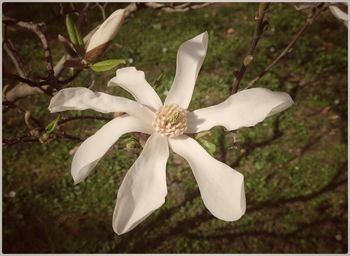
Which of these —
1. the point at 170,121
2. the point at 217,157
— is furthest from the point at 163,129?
the point at 217,157

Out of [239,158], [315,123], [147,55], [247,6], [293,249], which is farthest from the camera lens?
[247,6]

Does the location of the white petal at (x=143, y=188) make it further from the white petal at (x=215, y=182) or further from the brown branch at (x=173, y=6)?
the brown branch at (x=173, y=6)

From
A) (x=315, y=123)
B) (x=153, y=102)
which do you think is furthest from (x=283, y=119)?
(x=153, y=102)

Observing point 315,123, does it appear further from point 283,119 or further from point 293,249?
point 293,249

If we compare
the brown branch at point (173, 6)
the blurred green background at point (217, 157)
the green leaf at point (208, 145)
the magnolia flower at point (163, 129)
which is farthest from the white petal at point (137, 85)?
the blurred green background at point (217, 157)

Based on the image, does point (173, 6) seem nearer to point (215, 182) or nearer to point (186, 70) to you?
point (186, 70)

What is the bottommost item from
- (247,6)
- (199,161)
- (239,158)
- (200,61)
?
(239,158)
